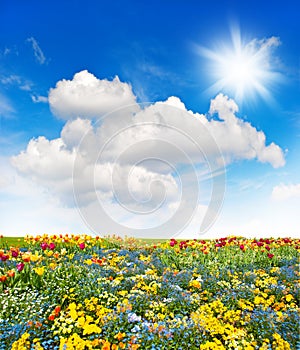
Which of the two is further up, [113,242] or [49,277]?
[113,242]

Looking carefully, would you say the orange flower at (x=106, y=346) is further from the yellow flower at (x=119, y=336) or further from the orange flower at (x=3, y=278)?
the orange flower at (x=3, y=278)

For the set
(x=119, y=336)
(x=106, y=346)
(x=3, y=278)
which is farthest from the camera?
(x=3, y=278)

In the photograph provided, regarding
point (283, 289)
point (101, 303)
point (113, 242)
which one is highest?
point (113, 242)

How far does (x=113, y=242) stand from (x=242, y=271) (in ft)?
16.6

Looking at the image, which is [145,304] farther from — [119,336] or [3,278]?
[3,278]

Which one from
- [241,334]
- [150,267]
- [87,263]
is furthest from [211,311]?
[87,263]

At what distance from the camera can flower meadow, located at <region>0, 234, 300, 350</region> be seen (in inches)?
210

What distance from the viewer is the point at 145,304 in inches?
247

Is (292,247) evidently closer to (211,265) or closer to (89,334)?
(211,265)

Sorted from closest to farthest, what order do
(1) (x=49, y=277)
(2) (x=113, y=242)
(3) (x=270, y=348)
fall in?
(3) (x=270, y=348), (1) (x=49, y=277), (2) (x=113, y=242)

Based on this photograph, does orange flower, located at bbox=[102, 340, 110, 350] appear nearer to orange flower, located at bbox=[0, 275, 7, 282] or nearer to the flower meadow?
the flower meadow

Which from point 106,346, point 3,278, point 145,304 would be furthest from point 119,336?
point 3,278

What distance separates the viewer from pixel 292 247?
12781 mm

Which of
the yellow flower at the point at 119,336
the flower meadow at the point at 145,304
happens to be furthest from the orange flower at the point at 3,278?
the yellow flower at the point at 119,336
